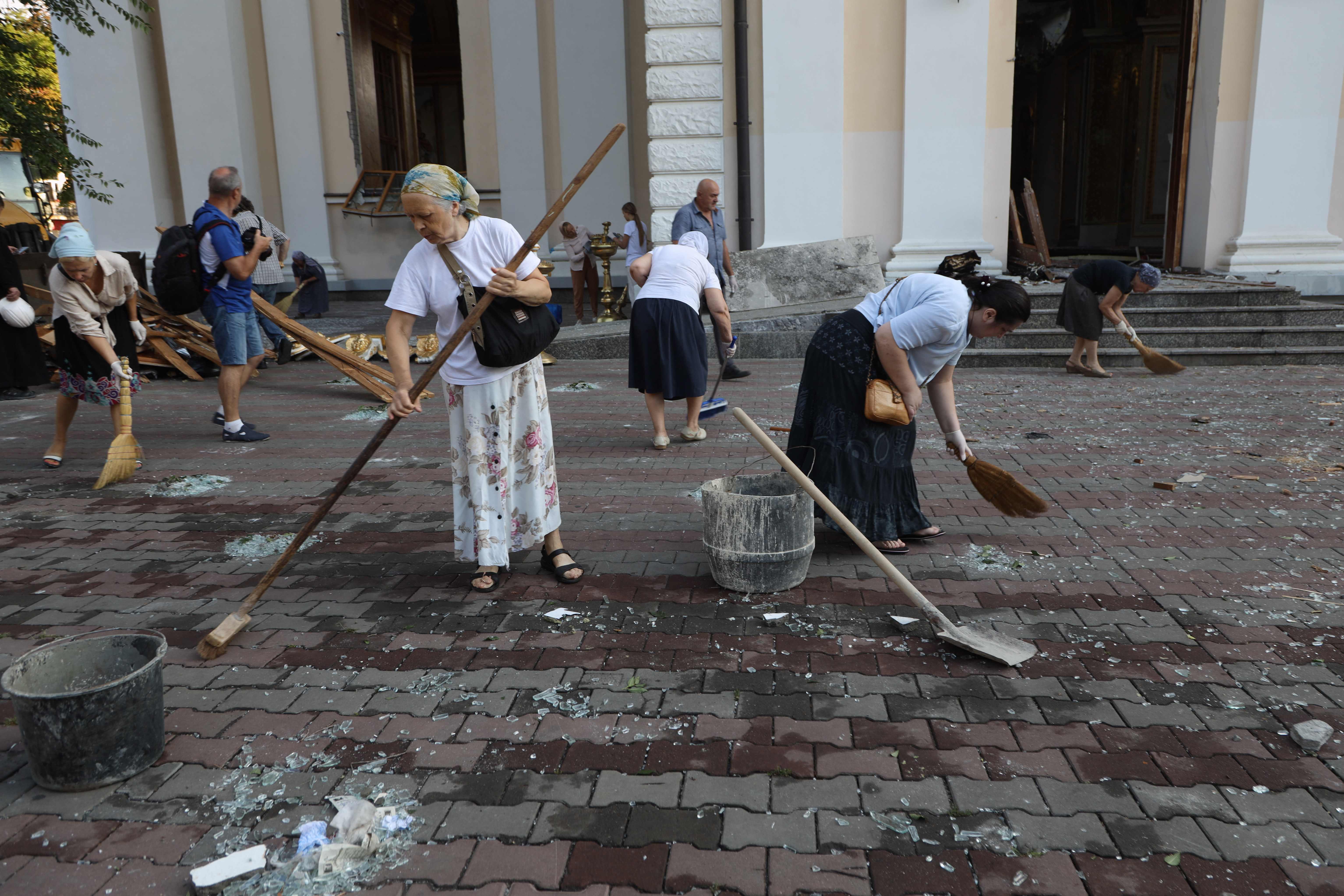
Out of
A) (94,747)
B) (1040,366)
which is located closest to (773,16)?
(1040,366)

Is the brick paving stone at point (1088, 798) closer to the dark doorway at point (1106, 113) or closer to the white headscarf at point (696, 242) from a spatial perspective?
the white headscarf at point (696, 242)

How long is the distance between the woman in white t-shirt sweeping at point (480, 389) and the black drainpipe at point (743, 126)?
8.28 metres

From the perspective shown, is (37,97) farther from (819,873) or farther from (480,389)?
(819,873)

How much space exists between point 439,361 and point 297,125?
1492 cm

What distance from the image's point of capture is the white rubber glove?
4375mm

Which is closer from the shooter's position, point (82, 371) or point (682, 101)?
point (82, 371)

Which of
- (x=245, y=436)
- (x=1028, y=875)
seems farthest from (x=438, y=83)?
(x=1028, y=875)

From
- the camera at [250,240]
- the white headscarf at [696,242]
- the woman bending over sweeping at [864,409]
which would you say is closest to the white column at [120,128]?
the camera at [250,240]

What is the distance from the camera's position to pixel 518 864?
2.29 meters

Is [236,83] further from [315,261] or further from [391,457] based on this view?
[391,457]

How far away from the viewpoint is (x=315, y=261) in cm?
1631

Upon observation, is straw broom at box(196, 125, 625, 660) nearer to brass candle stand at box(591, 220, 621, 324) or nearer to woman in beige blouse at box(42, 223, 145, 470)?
woman in beige blouse at box(42, 223, 145, 470)

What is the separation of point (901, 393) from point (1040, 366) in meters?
6.52

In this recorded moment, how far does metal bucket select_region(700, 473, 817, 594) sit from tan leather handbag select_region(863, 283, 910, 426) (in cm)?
59
